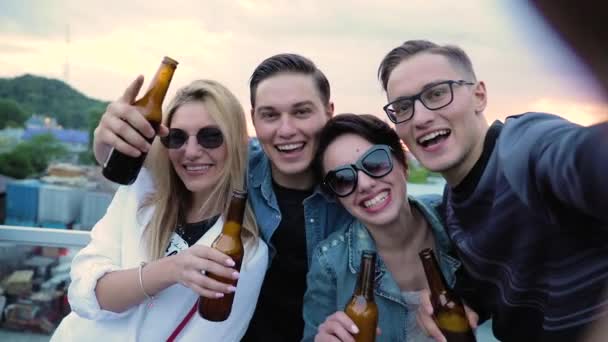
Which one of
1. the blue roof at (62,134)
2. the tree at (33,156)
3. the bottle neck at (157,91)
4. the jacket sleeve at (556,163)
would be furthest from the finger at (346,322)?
the tree at (33,156)

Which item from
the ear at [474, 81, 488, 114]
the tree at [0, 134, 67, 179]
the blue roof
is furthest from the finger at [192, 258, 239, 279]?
the tree at [0, 134, 67, 179]

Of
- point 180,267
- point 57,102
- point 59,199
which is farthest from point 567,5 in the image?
point 57,102

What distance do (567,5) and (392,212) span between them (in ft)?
3.50

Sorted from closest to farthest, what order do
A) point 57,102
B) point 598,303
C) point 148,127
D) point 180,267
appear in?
point 598,303, point 180,267, point 148,127, point 57,102

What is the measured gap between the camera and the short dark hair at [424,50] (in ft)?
6.21

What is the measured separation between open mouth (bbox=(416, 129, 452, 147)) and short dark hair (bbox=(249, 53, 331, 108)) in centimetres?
64

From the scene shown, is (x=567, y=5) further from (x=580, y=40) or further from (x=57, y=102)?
(x=57, y=102)

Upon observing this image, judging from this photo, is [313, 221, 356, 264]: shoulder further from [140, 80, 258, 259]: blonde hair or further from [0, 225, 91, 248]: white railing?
[0, 225, 91, 248]: white railing

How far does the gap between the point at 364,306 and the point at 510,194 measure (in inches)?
25.3

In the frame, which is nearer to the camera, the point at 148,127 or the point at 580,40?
the point at 580,40

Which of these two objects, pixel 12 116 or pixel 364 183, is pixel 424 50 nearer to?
pixel 364 183

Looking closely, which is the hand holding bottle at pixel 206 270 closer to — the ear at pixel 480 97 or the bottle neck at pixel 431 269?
the bottle neck at pixel 431 269

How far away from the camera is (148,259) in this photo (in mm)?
1926

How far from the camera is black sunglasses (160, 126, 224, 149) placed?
6.64 feet
